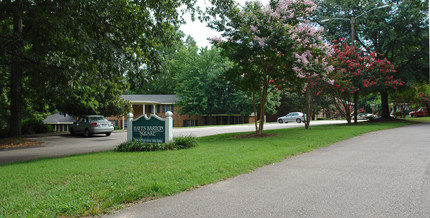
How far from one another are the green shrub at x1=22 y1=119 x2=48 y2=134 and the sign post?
729 inches

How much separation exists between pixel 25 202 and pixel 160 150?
6216mm

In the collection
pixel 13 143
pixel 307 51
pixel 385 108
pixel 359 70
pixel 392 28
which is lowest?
pixel 13 143

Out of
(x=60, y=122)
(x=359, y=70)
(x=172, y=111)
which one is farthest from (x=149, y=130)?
(x=60, y=122)

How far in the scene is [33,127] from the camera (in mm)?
26438

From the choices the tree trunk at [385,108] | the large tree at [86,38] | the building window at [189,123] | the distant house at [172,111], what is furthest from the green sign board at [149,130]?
the building window at [189,123]

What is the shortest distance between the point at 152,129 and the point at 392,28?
24163mm

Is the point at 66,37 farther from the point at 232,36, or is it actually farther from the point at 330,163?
the point at 330,163

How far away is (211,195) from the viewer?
16.3 feet

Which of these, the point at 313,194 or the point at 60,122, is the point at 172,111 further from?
the point at 313,194

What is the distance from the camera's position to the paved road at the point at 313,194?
163 inches

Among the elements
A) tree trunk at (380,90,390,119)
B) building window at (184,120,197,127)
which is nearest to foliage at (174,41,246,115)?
building window at (184,120,197,127)

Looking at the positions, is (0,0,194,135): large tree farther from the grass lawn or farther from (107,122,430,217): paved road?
(107,122,430,217): paved road

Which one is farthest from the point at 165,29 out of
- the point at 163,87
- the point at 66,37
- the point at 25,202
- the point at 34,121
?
the point at 163,87

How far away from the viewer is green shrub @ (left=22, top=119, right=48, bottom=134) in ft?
84.6
